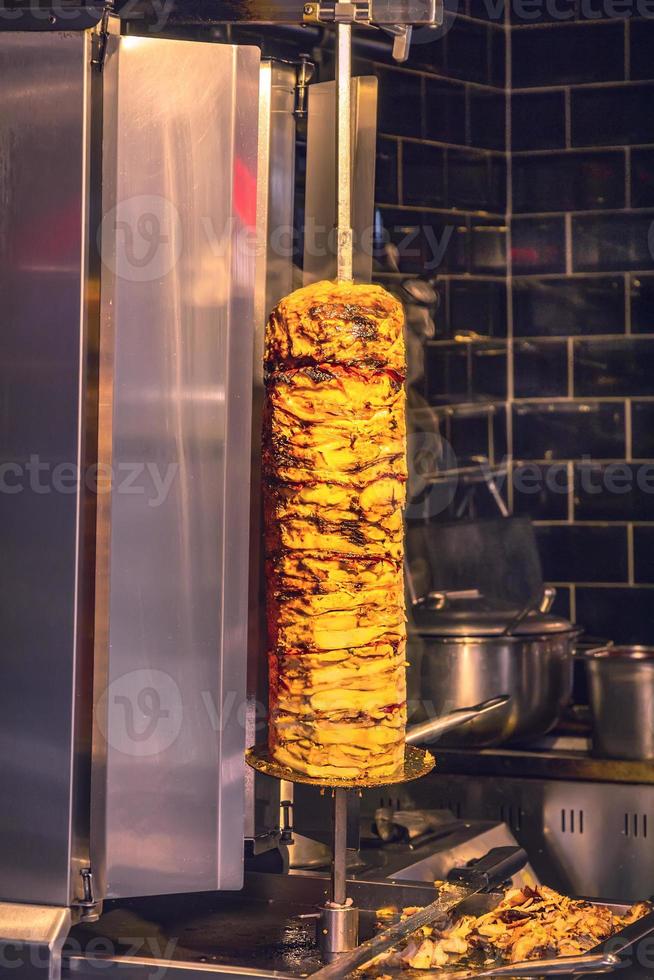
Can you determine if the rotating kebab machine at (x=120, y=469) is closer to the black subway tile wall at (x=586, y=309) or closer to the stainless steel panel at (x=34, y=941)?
the stainless steel panel at (x=34, y=941)

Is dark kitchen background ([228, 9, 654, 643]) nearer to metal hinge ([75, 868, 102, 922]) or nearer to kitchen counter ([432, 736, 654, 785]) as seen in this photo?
kitchen counter ([432, 736, 654, 785])

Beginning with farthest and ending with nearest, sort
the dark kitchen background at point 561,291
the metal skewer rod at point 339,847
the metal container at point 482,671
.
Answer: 1. the dark kitchen background at point 561,291
2. the metal container at point 482,671
3. the metal skewer rod at point 339,847

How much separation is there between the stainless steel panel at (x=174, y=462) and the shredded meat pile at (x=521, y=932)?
0.71ft

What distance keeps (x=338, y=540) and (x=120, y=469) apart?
202mm

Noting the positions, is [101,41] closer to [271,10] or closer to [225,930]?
[271,10]

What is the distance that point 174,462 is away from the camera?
117cm

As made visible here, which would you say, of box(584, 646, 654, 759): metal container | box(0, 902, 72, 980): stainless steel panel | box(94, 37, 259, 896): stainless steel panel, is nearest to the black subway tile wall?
box(584, 646, 654, 759): metal container

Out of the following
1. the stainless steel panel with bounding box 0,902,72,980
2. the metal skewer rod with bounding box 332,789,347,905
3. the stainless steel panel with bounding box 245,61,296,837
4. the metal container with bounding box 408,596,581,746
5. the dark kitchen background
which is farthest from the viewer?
the dark kitchen background

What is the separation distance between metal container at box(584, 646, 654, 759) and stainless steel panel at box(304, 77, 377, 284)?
1.10m

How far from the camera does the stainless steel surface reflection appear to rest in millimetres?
2240

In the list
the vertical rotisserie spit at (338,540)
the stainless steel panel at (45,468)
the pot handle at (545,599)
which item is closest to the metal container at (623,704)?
the pot handle at (545,599)

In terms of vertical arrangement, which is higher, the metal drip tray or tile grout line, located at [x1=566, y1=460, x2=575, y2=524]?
tile grout line, located at [x1=566, y1=460, x2=575, y2=524]

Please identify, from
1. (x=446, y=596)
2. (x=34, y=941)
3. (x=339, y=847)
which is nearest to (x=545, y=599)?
(x=446, y=596)

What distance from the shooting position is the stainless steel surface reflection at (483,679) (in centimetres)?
224
